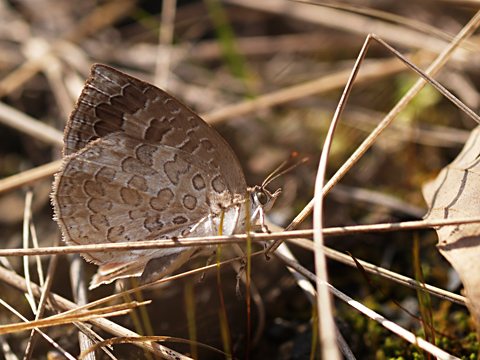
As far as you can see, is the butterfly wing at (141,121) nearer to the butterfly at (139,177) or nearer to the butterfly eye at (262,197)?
the butterfly at (139,177)

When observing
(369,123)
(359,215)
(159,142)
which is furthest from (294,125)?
(159,142)

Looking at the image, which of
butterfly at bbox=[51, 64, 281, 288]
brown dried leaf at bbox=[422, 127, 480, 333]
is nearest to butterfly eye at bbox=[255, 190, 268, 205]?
butterfly at bbox=[51, 64, 281, 288]

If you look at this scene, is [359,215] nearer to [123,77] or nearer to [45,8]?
[123,77]

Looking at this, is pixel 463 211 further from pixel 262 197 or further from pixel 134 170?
pixel 134 170

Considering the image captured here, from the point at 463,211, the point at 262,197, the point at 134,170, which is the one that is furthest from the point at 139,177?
the point at 463,211

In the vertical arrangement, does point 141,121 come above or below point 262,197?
above

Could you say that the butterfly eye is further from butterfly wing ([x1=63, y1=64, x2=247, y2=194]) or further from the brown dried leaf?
the brown dried leaf

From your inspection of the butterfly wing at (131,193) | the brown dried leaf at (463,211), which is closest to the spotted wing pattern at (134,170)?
the butterfly wing at (131,193)
